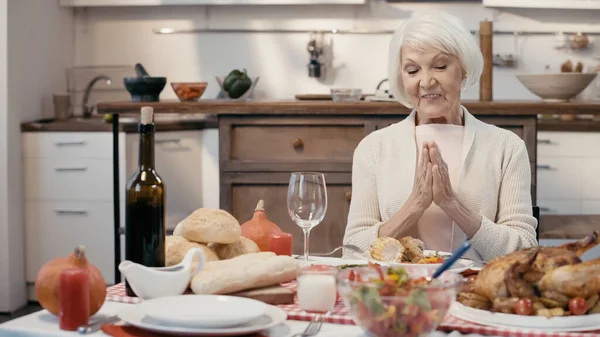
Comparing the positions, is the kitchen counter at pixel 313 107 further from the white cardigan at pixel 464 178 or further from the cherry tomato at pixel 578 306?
the cherry tomato at pixel 578 306

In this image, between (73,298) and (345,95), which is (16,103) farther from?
(73,298)

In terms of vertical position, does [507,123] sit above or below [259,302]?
above

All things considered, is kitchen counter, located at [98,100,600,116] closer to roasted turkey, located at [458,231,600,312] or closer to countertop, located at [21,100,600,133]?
countertop, located at [21,100,600,133]

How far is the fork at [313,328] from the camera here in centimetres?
143

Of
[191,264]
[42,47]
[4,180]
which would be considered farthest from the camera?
[42,47]

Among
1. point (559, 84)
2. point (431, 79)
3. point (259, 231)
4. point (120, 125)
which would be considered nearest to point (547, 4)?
point (559, 84)

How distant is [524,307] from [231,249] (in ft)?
1.98

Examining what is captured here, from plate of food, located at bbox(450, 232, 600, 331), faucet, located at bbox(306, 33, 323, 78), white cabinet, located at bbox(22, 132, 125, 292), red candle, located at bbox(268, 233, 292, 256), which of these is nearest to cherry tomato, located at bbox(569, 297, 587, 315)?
plate of food, located at bbox(450, 232, 600, 331)

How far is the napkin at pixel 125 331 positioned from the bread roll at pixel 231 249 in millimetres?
380

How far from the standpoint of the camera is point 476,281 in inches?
60.0

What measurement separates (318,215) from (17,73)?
10.2 ft

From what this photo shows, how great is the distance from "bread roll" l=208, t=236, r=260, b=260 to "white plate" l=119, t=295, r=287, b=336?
349 millimetres

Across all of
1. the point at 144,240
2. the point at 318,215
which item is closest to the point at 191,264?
the point at 144,240

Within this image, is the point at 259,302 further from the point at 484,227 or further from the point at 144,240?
the point at 484,227
